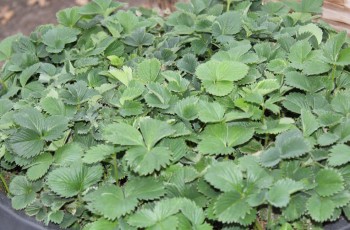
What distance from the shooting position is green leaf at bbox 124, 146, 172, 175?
99cm

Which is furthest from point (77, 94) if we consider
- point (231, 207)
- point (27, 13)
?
point (27, 13)

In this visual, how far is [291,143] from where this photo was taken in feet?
3.31

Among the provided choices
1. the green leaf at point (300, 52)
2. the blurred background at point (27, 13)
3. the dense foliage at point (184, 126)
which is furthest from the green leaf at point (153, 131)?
the blurred background at point (27, 13)

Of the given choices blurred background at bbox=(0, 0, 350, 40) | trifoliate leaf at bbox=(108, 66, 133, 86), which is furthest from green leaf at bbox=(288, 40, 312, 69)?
blurred background at bbox=(0, 0, 350, 40)

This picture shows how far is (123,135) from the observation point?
1034 millimetres

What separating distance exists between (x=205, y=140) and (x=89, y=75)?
0.40m

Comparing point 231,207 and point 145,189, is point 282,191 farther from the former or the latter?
point 145,189

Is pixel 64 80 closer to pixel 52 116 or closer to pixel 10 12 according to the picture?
pixel 52 116

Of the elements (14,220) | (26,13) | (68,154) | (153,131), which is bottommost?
(26,13)

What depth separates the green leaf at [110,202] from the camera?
0.98m

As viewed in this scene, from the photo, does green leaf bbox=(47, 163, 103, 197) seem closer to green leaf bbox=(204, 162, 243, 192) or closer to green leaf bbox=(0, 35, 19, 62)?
green leaf bbox=(204, 162, 243, 192)

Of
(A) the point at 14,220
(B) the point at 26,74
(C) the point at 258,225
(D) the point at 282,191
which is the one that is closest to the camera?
(D) the point at 282,191

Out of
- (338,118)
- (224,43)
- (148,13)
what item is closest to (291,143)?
(338,118)

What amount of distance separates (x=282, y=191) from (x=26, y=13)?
2.67 metres
